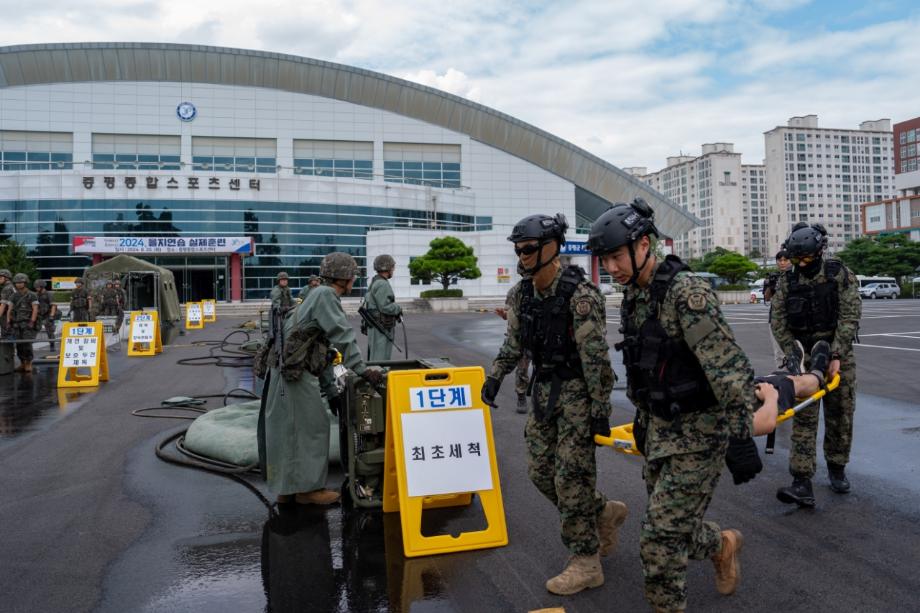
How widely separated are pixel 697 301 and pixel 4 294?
1463 cm

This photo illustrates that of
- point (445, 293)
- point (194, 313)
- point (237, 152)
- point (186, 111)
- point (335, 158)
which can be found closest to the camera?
point (194, 313)

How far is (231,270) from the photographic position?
49531 mm

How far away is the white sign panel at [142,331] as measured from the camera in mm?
17328

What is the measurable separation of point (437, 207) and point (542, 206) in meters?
12.3

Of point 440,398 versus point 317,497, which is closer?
point 440,398

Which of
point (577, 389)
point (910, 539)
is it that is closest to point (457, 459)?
point (577, 389)

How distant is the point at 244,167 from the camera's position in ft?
184

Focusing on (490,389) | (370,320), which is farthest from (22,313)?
(490,389)

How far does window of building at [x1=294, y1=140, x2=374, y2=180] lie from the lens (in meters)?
58.2

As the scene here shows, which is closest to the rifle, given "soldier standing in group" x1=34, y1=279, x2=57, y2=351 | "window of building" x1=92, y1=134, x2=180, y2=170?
"soldier standing in group" x1=34, y1=279, x2=57, y2=351

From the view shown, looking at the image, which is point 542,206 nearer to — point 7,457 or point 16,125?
point 16,125

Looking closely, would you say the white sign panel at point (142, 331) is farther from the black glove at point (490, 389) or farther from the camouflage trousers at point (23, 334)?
the black glove at point (490, 389)

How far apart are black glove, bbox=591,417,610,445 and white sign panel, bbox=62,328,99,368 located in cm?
1150

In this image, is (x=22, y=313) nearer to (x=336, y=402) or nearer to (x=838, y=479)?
(x=336, y=402)
